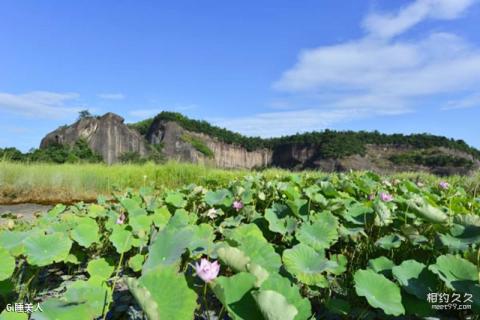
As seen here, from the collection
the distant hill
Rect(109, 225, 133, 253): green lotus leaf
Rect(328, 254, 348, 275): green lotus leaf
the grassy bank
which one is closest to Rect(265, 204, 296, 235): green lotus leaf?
Rect(328, 254, 348, 275): green lotus leaf

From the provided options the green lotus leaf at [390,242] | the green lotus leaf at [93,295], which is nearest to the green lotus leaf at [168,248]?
the green lotus leaf at [93,295]

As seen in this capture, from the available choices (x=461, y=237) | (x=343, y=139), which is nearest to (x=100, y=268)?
(x=461, y=237)

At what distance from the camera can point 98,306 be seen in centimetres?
113

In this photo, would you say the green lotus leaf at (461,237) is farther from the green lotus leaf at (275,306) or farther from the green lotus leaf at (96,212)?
the green lotus leaf at (96,212)

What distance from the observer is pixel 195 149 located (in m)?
41.0

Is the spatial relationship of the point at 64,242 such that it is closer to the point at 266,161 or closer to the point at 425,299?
the point at 425,299

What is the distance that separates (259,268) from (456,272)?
2.36 feet

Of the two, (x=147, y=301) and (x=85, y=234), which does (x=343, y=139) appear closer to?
(x=85, y=234)

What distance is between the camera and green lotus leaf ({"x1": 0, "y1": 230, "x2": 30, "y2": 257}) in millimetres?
1669

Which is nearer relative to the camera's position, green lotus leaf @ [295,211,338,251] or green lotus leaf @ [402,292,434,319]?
green lotus leaf @ [402,292,434,319]

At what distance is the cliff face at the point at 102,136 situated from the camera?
26770 mm

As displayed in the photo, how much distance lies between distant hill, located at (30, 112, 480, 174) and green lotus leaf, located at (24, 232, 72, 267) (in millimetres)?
15385

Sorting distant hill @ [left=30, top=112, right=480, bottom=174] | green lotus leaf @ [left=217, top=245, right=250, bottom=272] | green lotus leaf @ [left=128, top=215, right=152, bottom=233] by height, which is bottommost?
green lotus leaf @ [left=128, top=215, right=152, bottom=233]

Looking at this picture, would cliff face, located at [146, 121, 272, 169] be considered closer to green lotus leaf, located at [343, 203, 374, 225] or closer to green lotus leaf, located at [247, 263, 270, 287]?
green lotus leaf, located at [343, 203, 374, 225]
